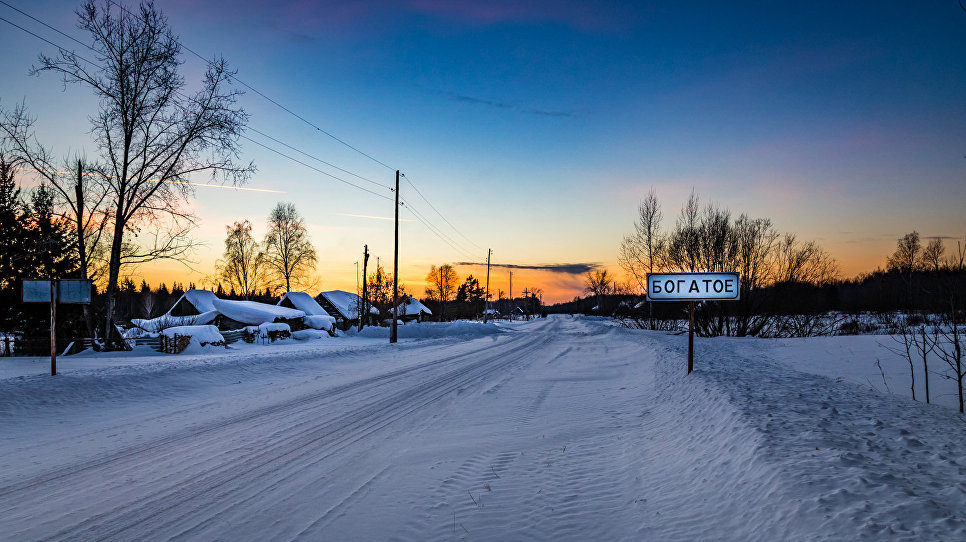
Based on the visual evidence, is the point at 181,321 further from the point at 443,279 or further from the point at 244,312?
the point at 443,279

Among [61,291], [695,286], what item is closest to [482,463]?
[695,286]

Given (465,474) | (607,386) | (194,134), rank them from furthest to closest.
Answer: (194,134) < (607,386) < (465,474)

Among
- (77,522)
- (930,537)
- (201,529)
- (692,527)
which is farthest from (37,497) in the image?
(930,537)

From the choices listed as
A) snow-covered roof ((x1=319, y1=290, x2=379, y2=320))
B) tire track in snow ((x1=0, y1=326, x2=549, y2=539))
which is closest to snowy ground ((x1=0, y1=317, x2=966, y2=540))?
tire track in snow ((x1=0, y1=326, x2=549, y2=539))

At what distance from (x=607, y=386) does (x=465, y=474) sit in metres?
6.67

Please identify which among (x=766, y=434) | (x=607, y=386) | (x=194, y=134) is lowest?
(x=607, y=386)

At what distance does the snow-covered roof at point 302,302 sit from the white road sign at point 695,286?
4033 cm

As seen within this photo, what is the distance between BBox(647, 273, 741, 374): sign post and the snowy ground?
1.77 metres

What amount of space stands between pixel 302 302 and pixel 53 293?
35.6m

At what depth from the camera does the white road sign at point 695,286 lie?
350 inches

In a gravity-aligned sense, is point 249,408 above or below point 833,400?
below

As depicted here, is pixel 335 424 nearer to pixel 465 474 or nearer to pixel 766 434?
pixel 465 474

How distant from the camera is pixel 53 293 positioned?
36.5 ft

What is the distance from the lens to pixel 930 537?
113 inches
